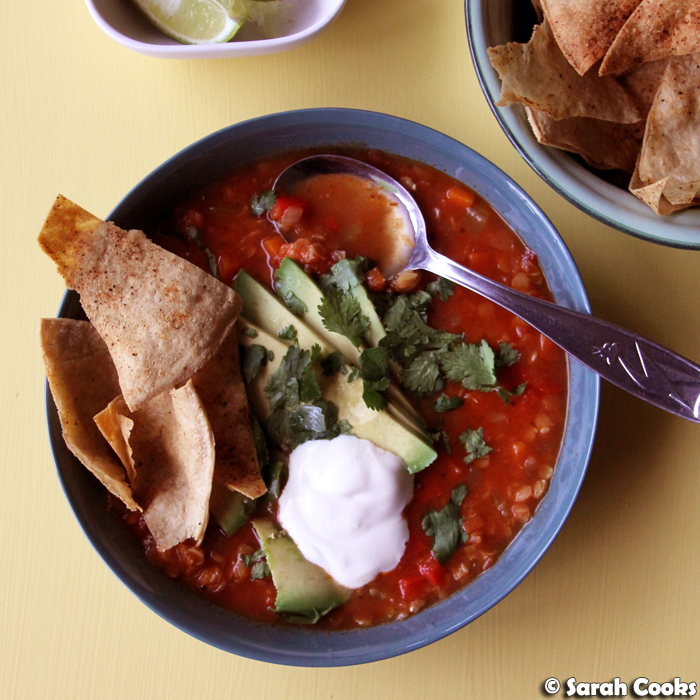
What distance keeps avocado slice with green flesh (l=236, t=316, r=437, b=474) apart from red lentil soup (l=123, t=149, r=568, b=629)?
0.33ft

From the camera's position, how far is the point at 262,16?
7.62ft

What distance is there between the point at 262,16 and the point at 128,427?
1.47 m

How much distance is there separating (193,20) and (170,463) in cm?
149

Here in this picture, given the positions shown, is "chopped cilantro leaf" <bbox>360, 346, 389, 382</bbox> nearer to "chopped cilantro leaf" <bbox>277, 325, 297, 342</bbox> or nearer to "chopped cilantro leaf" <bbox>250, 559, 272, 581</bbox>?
"chopped cilantro leaf" <bbox>277, 325, 297, 342</bbox>

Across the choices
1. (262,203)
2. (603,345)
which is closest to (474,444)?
(603,345)

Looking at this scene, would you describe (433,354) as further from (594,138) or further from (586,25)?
(586,25)

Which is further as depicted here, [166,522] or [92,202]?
[92,202]

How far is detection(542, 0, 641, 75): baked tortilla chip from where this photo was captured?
170cm

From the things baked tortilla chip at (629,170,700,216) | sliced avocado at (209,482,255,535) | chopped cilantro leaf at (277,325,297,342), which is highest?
baked tortilla chip at (629,170,700,216)

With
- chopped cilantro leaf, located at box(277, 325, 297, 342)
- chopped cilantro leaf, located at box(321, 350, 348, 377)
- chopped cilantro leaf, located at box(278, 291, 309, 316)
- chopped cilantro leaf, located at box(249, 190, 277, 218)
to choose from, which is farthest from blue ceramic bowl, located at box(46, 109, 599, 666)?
chopped cilantro leaf, located at box(321, 350, 348, 377)

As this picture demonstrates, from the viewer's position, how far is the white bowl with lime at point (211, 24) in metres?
2.20

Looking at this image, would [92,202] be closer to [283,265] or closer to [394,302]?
[283,265]

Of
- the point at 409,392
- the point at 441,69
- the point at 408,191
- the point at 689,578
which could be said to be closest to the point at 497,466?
the point at 409,392

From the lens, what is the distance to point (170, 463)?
2.21 m
